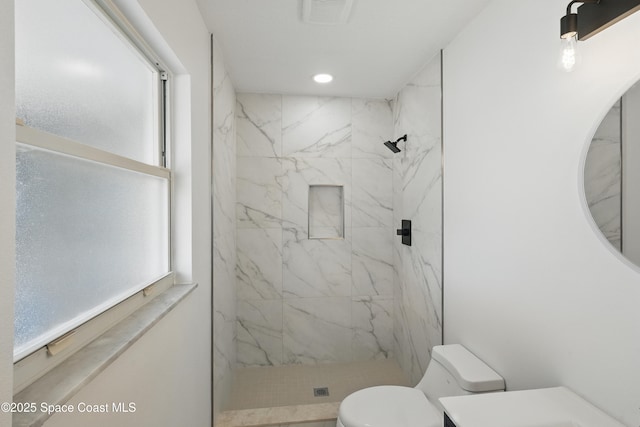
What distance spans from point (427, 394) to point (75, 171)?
5.97ft

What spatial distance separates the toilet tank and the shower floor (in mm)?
712

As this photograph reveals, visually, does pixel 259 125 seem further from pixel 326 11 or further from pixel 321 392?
pixel 321 392

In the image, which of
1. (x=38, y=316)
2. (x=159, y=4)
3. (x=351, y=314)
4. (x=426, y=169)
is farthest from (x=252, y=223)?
(x=38, y=316)

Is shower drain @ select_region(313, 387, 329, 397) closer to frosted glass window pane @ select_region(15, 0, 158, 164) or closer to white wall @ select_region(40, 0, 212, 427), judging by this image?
white wall @ select_region(40, 0, 212, 427)

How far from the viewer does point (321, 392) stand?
247cm

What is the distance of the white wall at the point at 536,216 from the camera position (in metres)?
0.97

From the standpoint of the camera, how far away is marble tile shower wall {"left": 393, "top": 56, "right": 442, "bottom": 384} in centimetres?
209

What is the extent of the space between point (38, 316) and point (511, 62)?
1.82 m

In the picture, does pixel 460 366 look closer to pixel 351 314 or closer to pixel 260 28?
pixel 351 314

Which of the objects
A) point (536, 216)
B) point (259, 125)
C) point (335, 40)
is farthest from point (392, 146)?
point (536, 216)

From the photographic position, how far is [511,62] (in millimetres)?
1390

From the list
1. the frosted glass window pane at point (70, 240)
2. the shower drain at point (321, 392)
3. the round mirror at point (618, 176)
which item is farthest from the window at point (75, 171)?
the shower drain at point (321, 392)

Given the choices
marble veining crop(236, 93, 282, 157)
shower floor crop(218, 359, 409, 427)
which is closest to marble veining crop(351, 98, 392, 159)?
marble veining crop(236, 93, 282, 157)

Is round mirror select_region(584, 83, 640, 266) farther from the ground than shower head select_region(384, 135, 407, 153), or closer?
closer
